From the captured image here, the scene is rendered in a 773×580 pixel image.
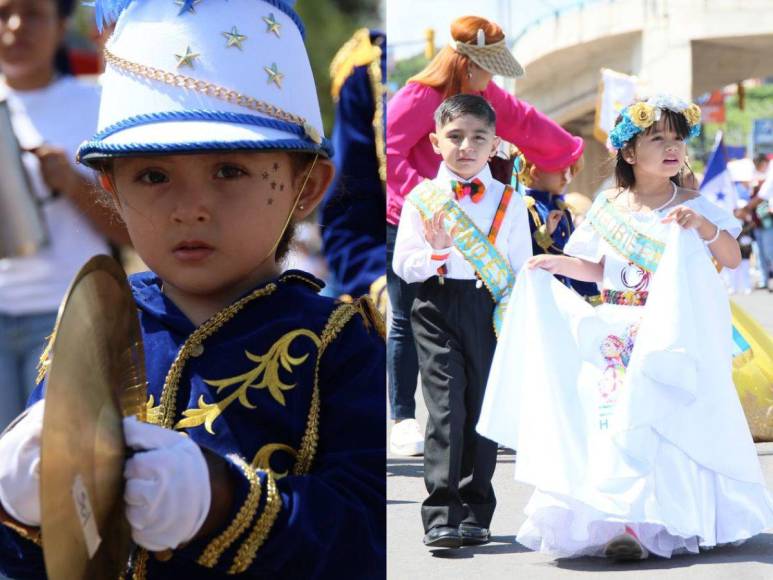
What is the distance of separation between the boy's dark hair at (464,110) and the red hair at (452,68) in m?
0.38

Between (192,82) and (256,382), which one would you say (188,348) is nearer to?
(256,382)

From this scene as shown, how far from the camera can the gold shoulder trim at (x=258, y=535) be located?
195 centimetres

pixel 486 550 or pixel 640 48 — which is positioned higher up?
pixel 640 48

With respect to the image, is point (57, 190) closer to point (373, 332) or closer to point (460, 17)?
point (373, 332)

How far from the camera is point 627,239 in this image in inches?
217

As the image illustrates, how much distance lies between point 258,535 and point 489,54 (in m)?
4.53

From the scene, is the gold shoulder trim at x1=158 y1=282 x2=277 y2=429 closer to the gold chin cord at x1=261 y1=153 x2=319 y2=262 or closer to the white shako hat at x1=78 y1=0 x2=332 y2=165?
the gold chin cord at x1=261 y1=153 x2=319 y2=262

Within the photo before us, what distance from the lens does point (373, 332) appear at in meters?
2.23

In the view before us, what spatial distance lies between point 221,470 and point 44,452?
0.32 meters

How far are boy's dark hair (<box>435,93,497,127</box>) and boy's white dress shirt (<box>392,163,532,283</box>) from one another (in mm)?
174

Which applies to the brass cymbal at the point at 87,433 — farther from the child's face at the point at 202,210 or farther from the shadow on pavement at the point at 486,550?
the shadow on pavement at the point at 486,550

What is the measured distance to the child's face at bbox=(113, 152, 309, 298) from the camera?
81.0 inches

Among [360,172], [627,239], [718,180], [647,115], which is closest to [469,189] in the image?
[627,239]

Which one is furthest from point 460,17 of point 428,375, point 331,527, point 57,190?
point 331,527
